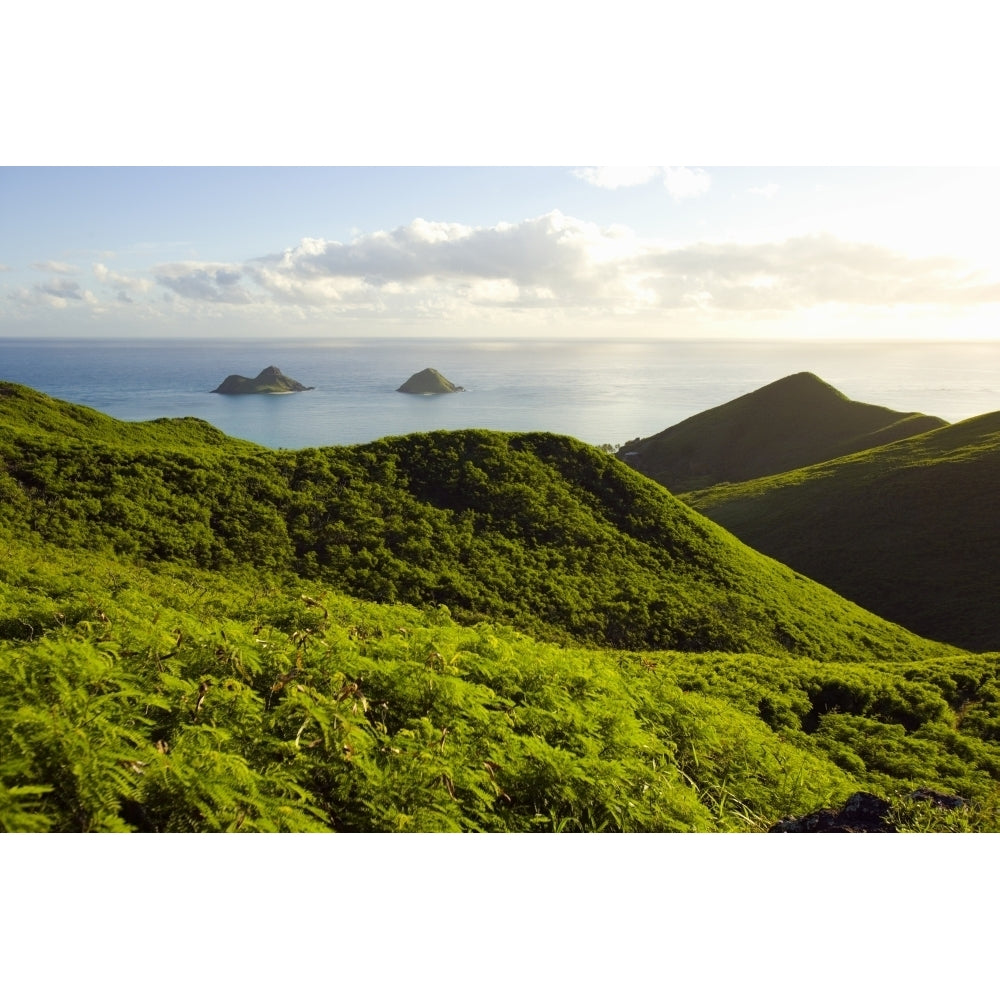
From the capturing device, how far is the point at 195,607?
35.0ft

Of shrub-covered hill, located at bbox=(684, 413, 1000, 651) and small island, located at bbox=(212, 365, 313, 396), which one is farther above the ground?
small island, located at bbox=(212, 365, 313, 396)

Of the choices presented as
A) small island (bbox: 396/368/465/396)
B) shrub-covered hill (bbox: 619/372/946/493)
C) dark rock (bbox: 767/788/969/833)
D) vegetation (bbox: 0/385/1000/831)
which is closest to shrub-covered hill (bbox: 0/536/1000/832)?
vegetation (bbox: 0/385/1000/831)

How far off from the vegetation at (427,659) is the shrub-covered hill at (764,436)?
167 feet

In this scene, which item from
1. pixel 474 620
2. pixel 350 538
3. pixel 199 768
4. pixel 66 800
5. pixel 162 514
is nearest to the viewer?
pixel 66 800

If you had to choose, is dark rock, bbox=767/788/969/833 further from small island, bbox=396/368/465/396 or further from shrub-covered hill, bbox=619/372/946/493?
small island, bbox=396/368/465/396

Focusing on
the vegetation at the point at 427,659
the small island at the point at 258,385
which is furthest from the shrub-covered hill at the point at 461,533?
the small island at the point at 258,385

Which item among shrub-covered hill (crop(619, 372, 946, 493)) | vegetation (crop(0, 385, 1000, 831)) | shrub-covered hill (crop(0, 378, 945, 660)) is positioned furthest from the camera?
shrub-covered hill (crop(619, 372, 946, 493))

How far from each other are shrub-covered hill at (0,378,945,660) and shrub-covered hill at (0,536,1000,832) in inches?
306

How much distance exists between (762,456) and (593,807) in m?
78.4

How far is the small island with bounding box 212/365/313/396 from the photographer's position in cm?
13325

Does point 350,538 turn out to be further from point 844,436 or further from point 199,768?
point 844,436

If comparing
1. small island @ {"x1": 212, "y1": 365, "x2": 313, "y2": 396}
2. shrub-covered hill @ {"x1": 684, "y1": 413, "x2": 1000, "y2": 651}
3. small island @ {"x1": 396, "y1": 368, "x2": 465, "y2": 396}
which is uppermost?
small island @ {"x1": 396, "y1": 368, "x2": 465, "y2": 396}

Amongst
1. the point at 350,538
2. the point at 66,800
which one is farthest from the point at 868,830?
the point at 350,538

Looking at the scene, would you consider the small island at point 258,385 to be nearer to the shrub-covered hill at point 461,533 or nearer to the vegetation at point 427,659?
the vegetation at point 427,659
